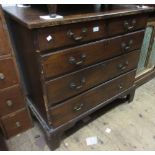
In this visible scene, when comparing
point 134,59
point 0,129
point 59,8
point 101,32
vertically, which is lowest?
point 0,129

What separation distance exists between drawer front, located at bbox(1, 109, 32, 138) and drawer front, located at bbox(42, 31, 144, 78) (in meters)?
0.54

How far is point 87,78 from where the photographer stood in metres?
1.22

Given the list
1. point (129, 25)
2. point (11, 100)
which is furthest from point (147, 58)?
point (11, 100)

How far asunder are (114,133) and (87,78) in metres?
0.57

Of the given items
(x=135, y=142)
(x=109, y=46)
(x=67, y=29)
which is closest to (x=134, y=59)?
Result: (x=109, y=46)

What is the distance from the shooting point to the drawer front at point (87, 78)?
109 cm

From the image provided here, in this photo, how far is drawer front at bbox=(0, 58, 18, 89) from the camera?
43.8 inches

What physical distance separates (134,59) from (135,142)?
0.67 meters

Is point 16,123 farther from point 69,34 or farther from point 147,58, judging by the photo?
point 147,58

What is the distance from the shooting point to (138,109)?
1723 mm

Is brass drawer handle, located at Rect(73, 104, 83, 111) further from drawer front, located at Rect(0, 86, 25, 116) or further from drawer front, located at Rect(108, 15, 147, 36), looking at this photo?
drawer front, located at Rect(108, 15, 147, 36)

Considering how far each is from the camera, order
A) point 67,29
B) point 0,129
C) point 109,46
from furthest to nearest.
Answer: point 0,129 < point 109,46 < point 67,29
